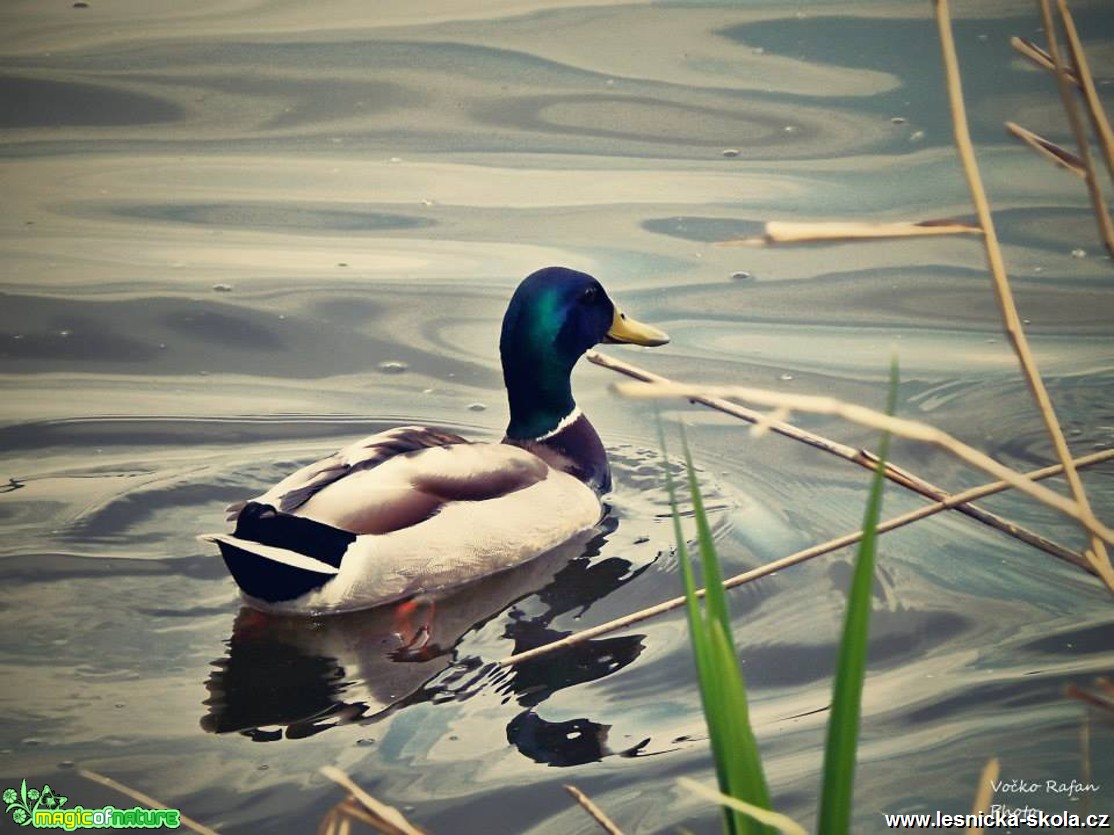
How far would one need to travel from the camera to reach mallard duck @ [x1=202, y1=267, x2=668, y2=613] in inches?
210

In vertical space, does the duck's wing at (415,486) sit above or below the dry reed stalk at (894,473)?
below

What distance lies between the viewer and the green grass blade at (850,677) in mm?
1906

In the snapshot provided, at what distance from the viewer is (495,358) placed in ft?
24.4

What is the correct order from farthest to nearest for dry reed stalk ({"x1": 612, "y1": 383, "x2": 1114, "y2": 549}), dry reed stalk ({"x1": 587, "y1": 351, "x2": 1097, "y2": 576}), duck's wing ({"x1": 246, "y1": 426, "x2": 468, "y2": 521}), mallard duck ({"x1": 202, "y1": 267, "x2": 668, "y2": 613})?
duck's wing ({"x1": 246, "y1": 426, "x2": 468, "y2": 521}) < mallard duck ({"x1": 202, "y1": 267, "x2": 668, "y2": 613}) < dry reed stalk ({"x1": 587, "y1": 351, "x2": 1097, "y2": 576}) < dry reed stalk ({"x1": 612, "y1": 383, "x2": 1114, "y2": 549})

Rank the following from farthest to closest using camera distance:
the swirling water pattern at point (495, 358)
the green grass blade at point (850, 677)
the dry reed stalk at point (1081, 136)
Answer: the swirling water pattern at point (495, 358) → the dry reed stalk at point (1081, 136) → the green grass blade at point (850, 677)

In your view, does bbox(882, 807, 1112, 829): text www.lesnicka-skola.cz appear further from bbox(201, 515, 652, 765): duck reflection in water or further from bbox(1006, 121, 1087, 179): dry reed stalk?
bbox(1006, 121, 1087, 179): dry reed stalk

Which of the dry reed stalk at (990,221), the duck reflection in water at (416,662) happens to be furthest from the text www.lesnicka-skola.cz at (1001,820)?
the dry reed stalk at (990,221)

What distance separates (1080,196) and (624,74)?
2824 millimetres

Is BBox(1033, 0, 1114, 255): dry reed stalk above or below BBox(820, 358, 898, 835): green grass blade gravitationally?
above

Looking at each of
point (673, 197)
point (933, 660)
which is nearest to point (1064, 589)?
point (933, 660)

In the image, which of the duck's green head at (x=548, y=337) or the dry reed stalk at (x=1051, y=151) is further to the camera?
the duck's green head at (x=548, y=337)

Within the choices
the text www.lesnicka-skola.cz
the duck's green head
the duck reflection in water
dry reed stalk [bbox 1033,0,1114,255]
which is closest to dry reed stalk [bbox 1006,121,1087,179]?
dry reed stalk [bbox 1033,0,1114,255]

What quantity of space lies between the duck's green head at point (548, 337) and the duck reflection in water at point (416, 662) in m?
0.91

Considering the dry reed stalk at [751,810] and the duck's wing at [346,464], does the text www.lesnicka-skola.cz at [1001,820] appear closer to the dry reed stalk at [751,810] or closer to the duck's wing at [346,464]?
the dry reed stalk at [751,810]
